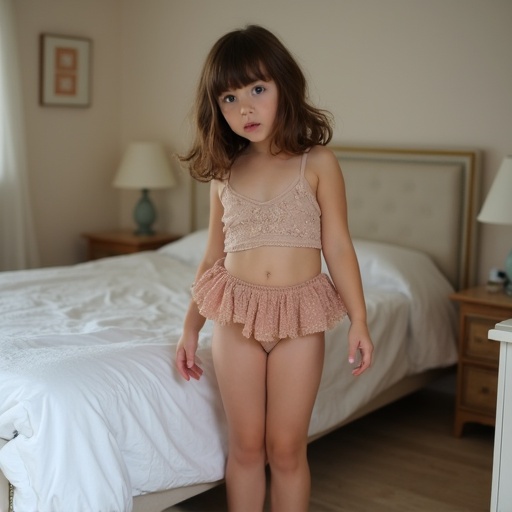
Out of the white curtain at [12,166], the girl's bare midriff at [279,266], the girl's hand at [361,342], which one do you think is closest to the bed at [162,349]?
the girl's bare midriff at [279,266]

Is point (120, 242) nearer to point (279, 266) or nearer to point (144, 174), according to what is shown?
point (144, 174)

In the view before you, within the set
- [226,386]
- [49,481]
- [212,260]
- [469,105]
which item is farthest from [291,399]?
[469,105]

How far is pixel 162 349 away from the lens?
2367mm

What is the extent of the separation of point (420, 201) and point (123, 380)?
1.87 m

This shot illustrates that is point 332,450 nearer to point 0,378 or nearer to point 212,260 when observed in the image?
point 212,260

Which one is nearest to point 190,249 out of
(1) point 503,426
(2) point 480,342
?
(2) point 480,342

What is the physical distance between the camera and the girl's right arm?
2.26 meters

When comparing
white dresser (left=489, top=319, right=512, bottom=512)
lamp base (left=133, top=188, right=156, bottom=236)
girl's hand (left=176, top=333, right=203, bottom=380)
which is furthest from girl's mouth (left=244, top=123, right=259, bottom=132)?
lamp base (left=133, top=188, right=156, bottom=236)

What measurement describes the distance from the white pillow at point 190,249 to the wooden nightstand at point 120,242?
300mm

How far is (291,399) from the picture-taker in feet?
6.93

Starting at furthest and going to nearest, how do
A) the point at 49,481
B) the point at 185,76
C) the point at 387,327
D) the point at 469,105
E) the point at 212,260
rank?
the point at 185,76 → the point at 469,105 → the point at 387,327 → the point at 212,260 → the point at 49,481

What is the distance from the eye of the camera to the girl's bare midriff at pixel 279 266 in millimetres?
2088

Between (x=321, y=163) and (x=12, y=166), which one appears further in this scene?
(x=12, y=166)

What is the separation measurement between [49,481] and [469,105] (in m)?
2.42
